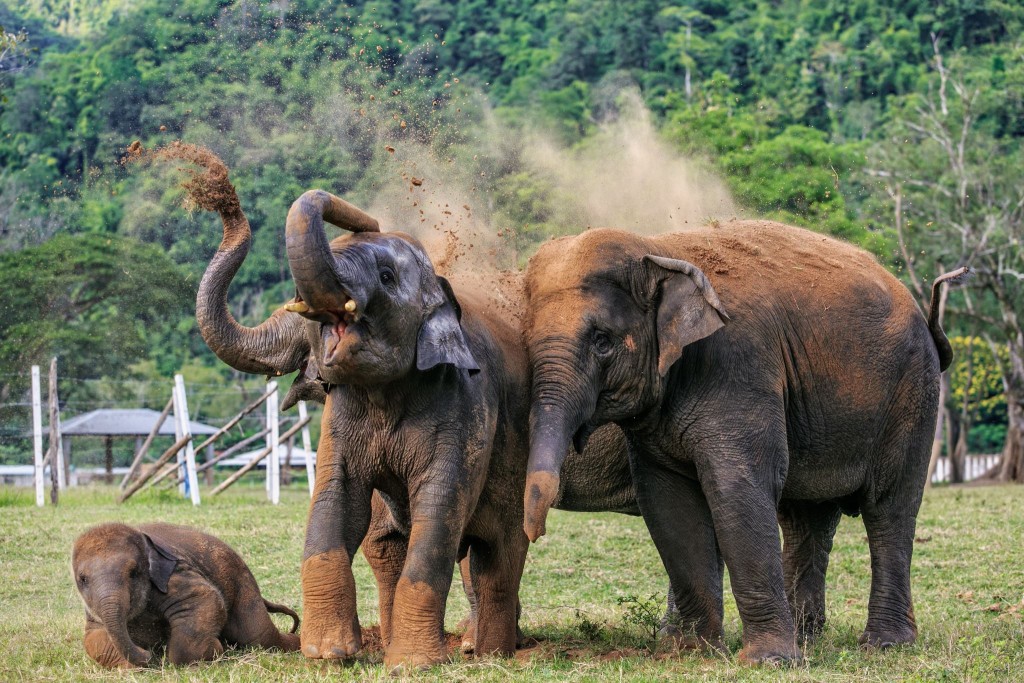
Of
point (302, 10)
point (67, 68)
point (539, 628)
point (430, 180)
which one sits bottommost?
point (539, 628)

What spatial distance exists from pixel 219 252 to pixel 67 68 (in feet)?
170

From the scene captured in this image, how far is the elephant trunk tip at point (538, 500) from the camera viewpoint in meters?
8.12

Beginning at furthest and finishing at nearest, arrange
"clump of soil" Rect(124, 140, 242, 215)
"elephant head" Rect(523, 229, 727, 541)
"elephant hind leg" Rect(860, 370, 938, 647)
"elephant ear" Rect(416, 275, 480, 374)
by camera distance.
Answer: "elephant hind leg" Rect(860, 370, 938, 647), "elephant head" Rect(523, 229, 727, 541), "clump of soil" Rect(124, 140, 242, 215), "elephant ear" Rect(416, 275, 480, 374)

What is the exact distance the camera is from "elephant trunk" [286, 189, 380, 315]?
7.30m

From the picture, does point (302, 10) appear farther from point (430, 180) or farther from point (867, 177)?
point (430, 180)

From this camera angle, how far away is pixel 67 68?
5744 cm

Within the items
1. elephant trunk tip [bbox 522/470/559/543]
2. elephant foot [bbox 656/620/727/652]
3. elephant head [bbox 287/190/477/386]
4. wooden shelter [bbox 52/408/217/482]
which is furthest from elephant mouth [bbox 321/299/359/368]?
wooden shelter [bbox 52/408/217/482]

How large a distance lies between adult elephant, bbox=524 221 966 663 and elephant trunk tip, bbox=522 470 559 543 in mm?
11

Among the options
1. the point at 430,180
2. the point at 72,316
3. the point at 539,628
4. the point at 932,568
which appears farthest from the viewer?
the point at 72,316

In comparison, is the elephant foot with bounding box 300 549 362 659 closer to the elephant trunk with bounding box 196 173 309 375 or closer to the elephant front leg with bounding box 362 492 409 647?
the elephant front leg with bounding box 362 492 409 647

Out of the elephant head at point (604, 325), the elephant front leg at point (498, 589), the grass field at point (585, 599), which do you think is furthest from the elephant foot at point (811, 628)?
the elephant head at point (604, 325)

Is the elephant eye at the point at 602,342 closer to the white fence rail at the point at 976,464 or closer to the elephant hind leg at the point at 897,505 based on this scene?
the elephant hind leg at the point at 897,505

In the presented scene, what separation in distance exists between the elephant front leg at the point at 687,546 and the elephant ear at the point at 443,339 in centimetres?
177

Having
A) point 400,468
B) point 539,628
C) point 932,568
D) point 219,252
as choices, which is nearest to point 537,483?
point 400,468
